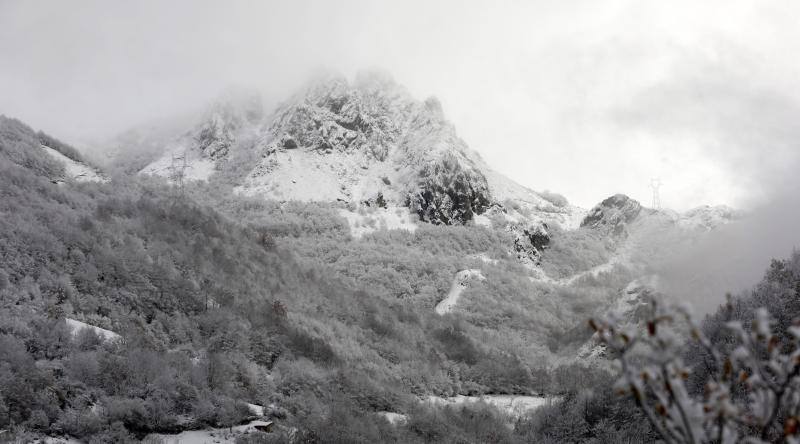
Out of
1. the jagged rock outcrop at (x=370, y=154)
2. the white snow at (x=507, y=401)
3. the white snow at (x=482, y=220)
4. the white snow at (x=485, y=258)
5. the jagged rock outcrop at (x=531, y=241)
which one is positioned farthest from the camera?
the jagged rock outcrop at (x=370, y=154)

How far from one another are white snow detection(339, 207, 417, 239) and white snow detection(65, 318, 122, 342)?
172 feet

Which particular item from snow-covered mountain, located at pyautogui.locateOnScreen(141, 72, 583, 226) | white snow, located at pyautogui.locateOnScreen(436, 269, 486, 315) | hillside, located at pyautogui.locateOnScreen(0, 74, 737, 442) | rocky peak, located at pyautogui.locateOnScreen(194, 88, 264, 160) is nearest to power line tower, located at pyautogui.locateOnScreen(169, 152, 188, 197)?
snow-covered mountain, located at pyautogui.locateOnScreen(141, 72, 583, 226)

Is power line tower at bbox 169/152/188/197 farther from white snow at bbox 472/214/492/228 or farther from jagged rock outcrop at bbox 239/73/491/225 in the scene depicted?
white snow at bbox 472/214/492/228

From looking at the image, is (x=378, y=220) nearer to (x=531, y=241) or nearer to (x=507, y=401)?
(x=531, y=241)

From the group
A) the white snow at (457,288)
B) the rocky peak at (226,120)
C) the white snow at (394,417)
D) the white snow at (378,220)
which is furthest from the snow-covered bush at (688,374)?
the rocky peak at (226,120)

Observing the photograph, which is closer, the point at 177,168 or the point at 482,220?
the point at 482,220

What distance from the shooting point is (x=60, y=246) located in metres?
16.8

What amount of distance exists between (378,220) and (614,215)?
36.5 meters

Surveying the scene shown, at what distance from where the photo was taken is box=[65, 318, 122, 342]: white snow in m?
13.4

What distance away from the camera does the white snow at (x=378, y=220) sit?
69.8m

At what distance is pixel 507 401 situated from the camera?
23922 millimetres

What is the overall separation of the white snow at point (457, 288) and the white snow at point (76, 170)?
2880 cm

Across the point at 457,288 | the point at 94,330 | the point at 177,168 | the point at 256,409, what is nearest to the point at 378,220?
the point at 457,288

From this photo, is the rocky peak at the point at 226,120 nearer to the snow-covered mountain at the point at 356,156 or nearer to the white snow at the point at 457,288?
the snow-covered mountain at the point at 356,156
